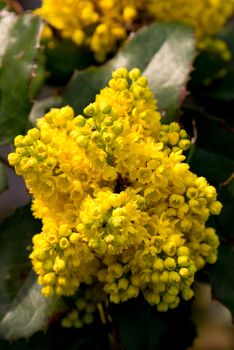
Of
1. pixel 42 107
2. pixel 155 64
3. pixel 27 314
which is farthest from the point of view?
pixel 42 107

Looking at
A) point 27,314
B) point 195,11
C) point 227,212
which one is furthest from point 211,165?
point 27,314

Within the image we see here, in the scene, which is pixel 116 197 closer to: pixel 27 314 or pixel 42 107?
pixel 27 314

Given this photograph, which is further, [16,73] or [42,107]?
[42,107]

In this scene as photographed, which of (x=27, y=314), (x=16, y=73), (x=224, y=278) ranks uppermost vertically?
(x=16, y=73)

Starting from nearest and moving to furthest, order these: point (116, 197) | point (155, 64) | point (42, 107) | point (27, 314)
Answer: point (116, 197) → point (27, 314) → point (155, 64) → point (42, 107)

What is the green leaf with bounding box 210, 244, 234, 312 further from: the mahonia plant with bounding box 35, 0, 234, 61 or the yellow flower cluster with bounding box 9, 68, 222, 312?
the mahonia plant with bounding box 35, 0, 234, 61

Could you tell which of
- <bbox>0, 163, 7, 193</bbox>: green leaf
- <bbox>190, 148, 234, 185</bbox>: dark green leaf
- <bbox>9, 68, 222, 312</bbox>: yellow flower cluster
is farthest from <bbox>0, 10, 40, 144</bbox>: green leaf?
<bbox>190, 148, 234, 185</bbox>: dark green leaf
